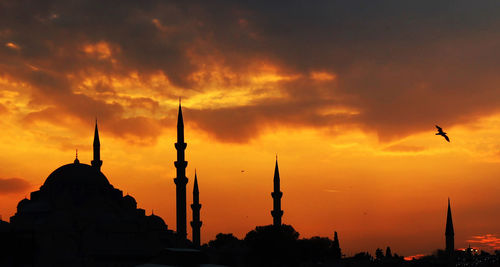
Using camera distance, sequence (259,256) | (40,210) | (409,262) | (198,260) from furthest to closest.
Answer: (409,262), (259,256), (40,210), (198,260)

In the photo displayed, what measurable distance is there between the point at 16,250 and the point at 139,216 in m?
30.9

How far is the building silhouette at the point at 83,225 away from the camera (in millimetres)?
81250

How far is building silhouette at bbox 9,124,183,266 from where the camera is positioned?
81250 mm

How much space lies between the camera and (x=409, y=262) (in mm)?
132500

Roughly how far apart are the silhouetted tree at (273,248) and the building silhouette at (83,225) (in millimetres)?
12248

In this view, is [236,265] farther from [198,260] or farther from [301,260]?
[198,260]

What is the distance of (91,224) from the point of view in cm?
8850

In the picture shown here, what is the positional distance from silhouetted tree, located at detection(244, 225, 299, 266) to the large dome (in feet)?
69.4

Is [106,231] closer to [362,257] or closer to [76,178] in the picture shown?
[76,178]

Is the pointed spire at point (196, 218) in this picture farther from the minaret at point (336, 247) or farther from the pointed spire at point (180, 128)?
the minaret at point (336, 247)

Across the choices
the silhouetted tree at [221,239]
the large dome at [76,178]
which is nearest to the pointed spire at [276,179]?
the large dome at [76,178]

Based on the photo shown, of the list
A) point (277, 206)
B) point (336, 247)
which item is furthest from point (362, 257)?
point (277, 206)

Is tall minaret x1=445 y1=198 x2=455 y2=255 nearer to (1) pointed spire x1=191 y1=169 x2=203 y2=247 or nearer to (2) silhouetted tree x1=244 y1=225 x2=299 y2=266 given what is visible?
(2) silhouetted tree x1=244 y1=225 x2=299 y2=266

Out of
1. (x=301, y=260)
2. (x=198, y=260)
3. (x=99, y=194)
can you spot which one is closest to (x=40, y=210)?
(x=99, y=194)
